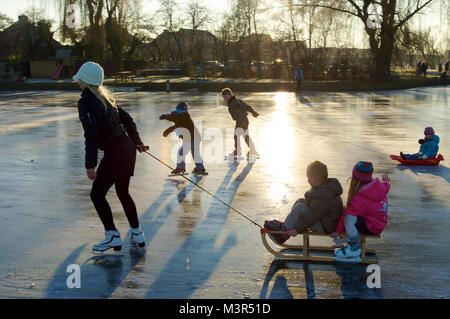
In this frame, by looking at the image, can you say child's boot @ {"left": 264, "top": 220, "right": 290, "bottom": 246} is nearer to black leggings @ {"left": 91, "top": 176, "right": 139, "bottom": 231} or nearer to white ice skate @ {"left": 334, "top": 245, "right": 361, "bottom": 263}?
white ice skate @ {"left": 334, "top": 245, "right": 361, "bottom": 263}

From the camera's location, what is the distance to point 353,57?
143 feet

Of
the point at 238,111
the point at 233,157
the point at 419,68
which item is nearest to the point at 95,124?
the point at 233,157

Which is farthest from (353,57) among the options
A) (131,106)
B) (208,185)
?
(208,185)

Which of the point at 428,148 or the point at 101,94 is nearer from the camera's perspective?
the point at 101,94

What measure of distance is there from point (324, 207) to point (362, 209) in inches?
13.2

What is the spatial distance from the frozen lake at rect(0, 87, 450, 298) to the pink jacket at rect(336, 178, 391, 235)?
1.37 ft

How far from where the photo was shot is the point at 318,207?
4.77m

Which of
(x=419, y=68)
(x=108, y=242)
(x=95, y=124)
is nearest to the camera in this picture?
(x=95, y=124)

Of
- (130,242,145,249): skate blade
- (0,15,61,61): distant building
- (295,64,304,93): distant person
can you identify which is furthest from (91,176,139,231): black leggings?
(0,15,61,61): distant building

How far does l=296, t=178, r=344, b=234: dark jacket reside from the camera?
15.7ft

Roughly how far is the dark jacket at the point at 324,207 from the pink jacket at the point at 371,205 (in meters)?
0.15

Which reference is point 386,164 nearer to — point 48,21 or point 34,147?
point 34,147

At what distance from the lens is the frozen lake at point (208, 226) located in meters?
4.31

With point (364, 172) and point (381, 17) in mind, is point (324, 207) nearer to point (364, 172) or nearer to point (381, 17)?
point (364, 172)
